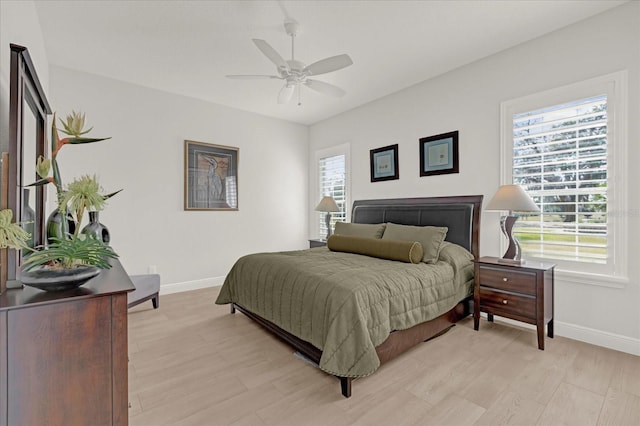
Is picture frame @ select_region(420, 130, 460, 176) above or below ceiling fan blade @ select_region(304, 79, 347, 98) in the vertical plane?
below

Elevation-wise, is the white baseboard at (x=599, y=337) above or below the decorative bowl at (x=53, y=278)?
below

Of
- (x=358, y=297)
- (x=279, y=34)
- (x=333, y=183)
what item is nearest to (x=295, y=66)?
(x=279, y=34)

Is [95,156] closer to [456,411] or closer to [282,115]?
[282,115]

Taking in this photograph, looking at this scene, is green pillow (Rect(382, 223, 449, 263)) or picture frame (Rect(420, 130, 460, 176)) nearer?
green pillow (Rect(382, 223, 449, 263))

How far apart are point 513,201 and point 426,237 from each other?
797 mm

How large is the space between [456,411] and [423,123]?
3.16 metres

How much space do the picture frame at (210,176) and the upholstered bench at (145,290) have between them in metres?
1.21

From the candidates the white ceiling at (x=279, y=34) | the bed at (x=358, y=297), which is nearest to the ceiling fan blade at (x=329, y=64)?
the white ceiling at (x=279, y=34)

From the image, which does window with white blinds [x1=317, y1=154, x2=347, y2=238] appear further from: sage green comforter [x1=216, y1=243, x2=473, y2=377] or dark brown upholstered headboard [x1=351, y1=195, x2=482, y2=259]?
sage green comforter [x1=216, y1=243, x2=473, y2=377]

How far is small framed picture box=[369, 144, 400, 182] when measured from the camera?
168 inches

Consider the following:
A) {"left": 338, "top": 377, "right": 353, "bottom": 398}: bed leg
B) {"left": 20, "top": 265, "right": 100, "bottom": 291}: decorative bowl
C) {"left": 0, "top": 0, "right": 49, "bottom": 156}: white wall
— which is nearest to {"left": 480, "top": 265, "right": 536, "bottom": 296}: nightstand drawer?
{"left": 338, "top": 377, "right": 353, "bottom": 398}: bed leg

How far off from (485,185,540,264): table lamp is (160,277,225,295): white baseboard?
3747mm

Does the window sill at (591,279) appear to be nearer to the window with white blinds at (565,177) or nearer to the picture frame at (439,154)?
the window with white blinds at (565,177)

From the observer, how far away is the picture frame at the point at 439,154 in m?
3.61
